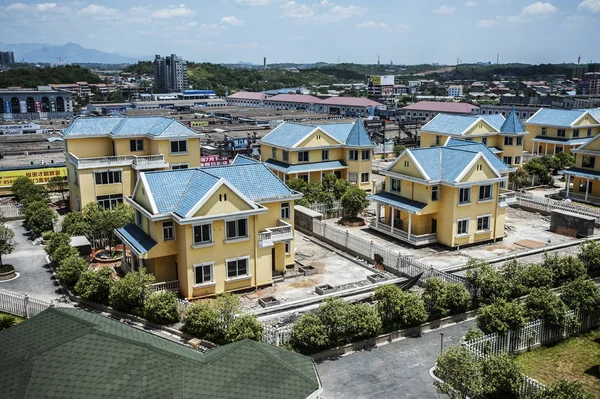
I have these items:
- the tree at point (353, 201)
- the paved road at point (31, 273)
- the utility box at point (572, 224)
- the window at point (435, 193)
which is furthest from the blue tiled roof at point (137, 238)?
the utility box at point (572, 224)

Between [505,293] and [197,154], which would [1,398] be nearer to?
[505,293]

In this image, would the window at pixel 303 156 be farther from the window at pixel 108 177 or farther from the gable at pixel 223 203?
the gable at pixel 223 203

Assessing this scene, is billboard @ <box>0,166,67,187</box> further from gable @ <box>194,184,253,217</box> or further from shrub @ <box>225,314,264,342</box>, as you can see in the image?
shrub @ <box>225,314,264,342</box>

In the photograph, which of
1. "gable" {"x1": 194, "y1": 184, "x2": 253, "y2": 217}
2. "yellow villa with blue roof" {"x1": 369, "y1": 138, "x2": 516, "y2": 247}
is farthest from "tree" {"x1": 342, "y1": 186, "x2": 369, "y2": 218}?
"gable" {"x1": 194, "y1": 184, "x2": 253, "y2": 217}

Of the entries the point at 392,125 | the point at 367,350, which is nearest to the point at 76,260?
the point at 367,350

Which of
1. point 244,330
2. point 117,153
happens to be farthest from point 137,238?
point 117,153

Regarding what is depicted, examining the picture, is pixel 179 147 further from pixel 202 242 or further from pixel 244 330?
pixel 244 330
